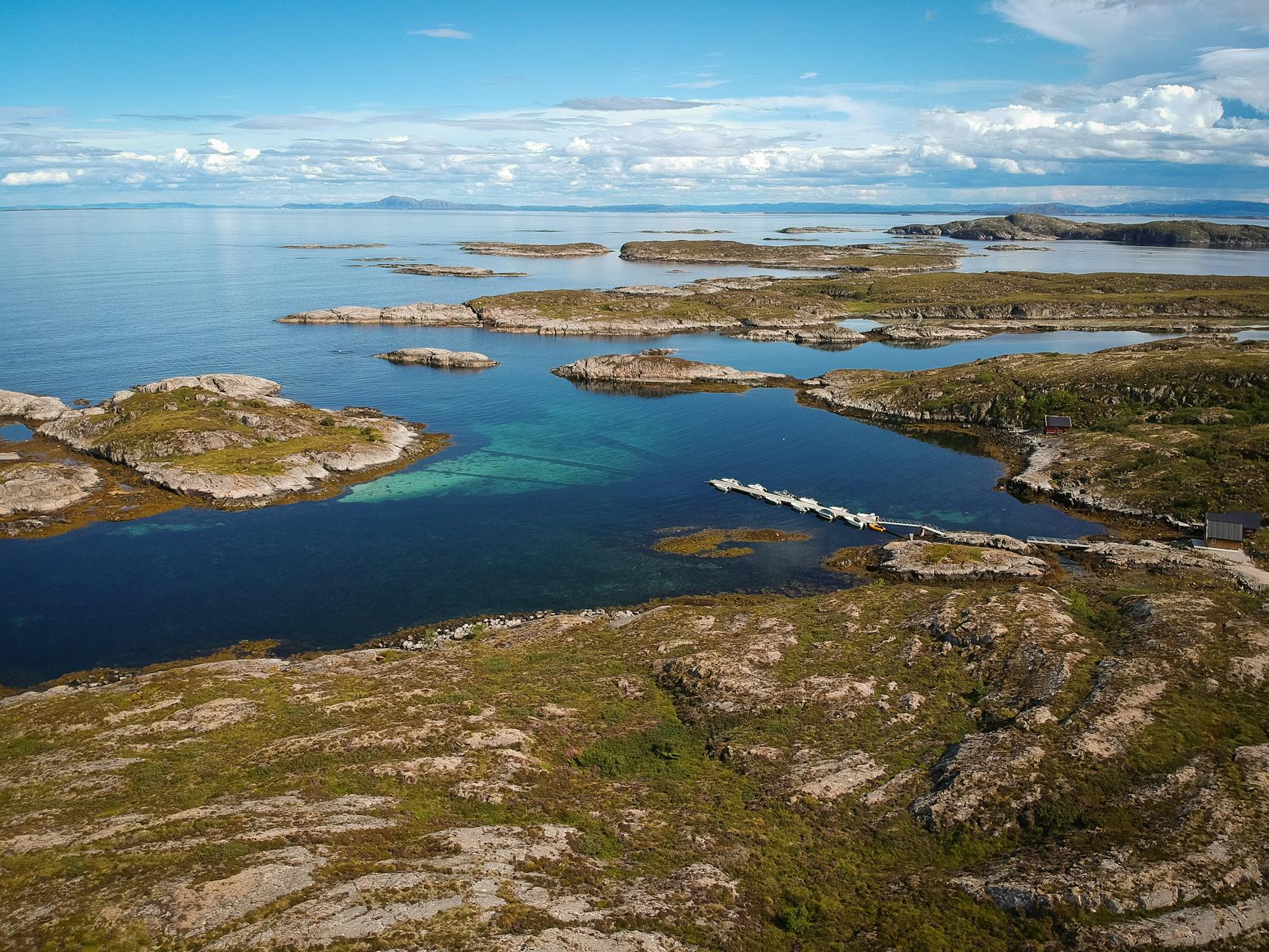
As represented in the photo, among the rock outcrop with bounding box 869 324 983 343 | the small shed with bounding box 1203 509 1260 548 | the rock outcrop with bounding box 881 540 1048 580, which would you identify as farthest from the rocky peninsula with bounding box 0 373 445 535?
the rock outcrop with bounding box 869 324 983 343

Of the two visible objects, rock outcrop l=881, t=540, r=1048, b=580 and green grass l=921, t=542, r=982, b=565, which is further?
green grass l=921, t=542, r=982, b=565

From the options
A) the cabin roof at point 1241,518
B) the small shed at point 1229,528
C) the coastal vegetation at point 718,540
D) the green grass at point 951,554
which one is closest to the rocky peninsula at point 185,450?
the coastal vegetation at point 718,540

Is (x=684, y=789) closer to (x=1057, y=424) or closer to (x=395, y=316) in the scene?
(x=1057, y=424)

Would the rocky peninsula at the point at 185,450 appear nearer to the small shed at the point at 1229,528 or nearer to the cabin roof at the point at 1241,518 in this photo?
the small shed at the point at 1229,528

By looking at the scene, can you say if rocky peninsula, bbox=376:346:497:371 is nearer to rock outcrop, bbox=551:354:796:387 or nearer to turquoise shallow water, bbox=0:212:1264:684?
turquoise shallow water, bbox=0:212:1264:684

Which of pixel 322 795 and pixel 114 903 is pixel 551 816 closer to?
pixel 322 795

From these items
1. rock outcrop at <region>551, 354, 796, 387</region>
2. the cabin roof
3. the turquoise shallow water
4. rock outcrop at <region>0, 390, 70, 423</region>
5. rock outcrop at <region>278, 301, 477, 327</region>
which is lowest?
the turquoise shallow water
